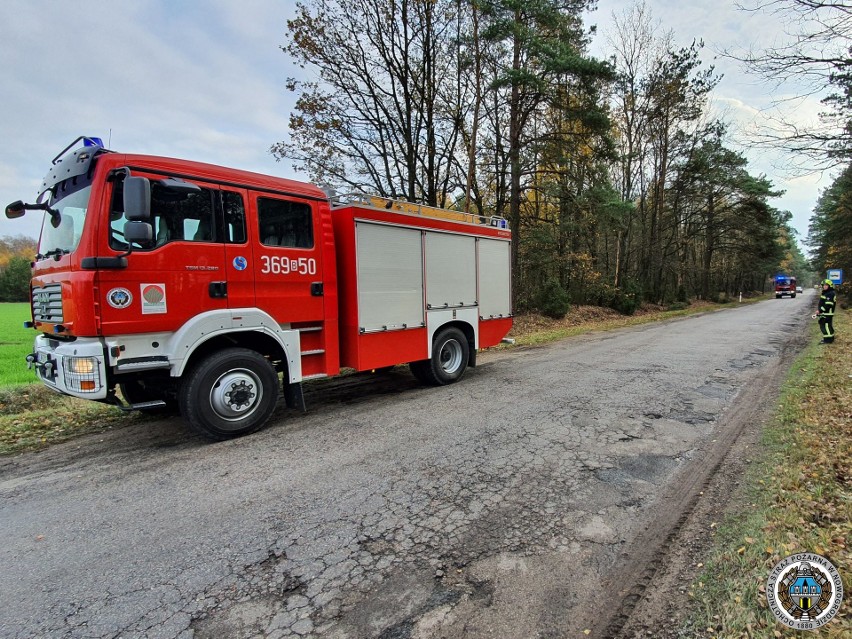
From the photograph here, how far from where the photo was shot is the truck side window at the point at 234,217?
469 cm

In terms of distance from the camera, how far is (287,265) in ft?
16.8

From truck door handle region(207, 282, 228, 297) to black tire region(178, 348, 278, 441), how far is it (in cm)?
63

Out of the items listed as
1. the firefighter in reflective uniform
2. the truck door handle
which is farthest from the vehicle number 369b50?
the firefighter in reflective uniform

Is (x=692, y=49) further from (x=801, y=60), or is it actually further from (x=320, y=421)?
(x=320, y=421)

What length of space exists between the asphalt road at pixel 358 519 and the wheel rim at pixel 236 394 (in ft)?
1.08

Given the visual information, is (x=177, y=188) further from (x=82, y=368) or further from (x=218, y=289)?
(x=82, y=368)

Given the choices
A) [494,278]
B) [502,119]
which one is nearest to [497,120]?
[502,119]

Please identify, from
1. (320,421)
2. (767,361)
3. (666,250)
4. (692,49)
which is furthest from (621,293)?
(320,421)

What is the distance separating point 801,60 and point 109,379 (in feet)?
35.7

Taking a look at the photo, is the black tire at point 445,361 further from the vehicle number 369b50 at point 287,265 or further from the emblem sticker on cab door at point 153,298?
the emblem sticker on cab door at point 153,298

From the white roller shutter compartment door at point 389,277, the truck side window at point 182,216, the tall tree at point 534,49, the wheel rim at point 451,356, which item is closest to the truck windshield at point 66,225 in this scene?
the truck side window at point 182,216

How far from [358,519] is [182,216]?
11.5 ft

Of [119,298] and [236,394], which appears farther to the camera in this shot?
[236,394]

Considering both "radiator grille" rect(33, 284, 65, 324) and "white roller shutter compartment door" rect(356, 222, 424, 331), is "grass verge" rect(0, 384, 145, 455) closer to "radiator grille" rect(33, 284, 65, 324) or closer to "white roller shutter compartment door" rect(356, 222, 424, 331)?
"radiator grille" rect(33, 284, 65, 324)
